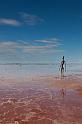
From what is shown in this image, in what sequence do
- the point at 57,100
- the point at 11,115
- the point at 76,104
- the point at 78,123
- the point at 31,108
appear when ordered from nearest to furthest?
the point at 78,123
the point at 11,115
the point at 31,108
the point at 76,104
the point at 57,100

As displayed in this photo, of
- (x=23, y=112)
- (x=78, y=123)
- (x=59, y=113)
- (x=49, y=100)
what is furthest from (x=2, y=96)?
(x=78, y=123)

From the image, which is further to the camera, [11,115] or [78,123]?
[11,115]

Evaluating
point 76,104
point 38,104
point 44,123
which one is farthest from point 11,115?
point 76,104

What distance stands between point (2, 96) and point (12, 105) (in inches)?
122

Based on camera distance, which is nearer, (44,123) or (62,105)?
(44,123)

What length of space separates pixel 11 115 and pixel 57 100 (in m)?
4.92

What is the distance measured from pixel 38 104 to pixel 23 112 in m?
2.27

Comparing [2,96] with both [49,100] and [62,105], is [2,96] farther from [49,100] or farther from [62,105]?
[62,105]

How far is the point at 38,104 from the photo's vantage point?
1581 cm

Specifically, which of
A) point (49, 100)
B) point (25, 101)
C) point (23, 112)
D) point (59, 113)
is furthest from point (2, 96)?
point (59, 113)

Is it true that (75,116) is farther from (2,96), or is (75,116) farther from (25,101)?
(2,96)

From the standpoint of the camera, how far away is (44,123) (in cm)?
1186

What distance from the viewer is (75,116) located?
1294 centimetres

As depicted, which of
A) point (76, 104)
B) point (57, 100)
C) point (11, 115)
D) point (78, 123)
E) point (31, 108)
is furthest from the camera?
point (57, 100)
